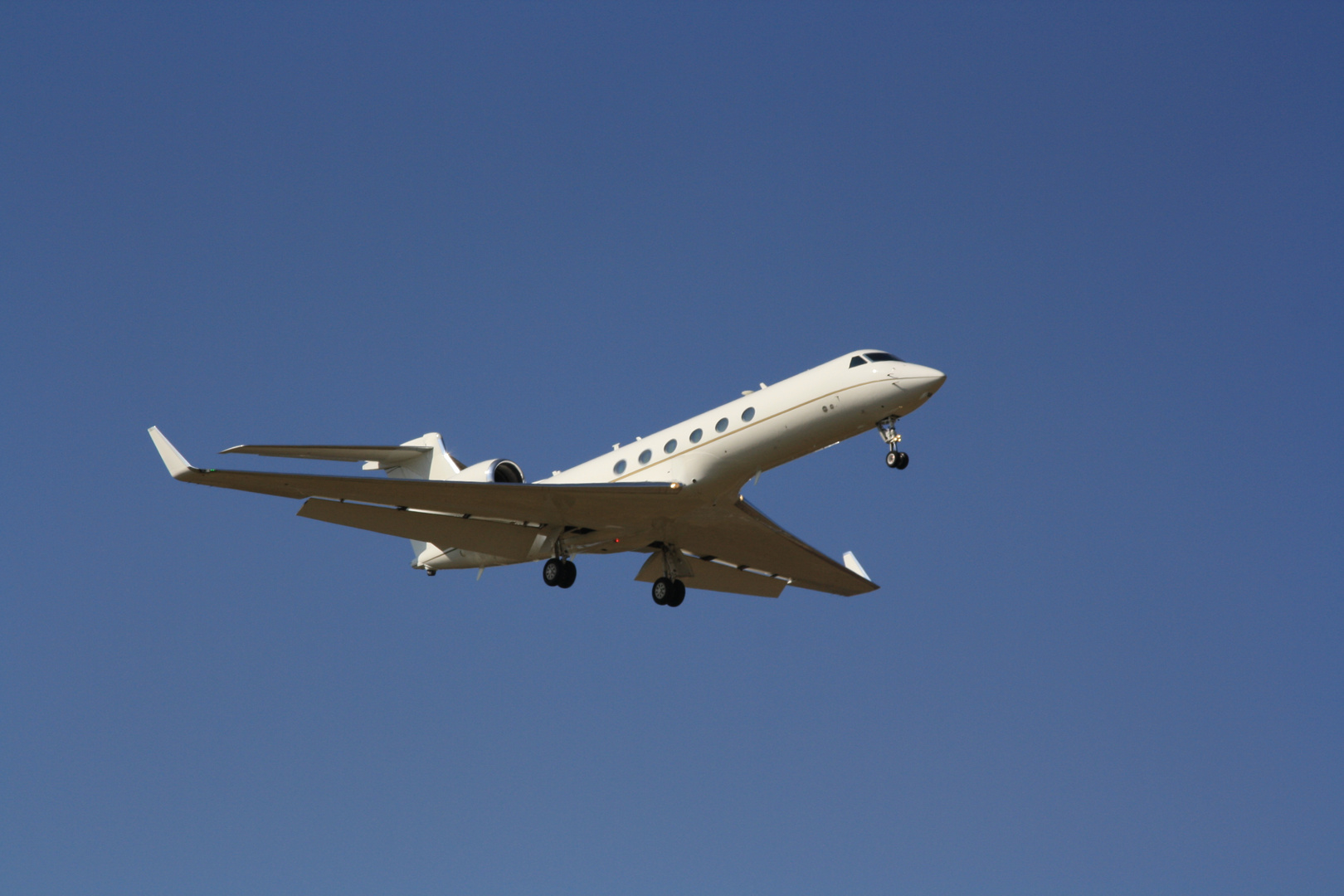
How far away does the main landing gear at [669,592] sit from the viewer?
73.9 feet

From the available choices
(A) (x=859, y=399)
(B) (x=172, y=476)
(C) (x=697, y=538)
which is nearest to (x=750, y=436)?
(A) (x=859, y=399)

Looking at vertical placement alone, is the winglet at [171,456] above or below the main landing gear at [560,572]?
above

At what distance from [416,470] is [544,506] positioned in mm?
4778

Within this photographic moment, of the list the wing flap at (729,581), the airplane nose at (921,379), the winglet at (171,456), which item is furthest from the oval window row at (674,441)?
the winglet at (171,456)

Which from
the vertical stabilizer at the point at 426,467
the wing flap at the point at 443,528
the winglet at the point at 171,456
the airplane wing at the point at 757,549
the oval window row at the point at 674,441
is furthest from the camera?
the vertical stabilizer at the point at 426,467

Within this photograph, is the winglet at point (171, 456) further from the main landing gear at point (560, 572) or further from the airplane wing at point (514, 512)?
the main landing gear at point (560, 572)

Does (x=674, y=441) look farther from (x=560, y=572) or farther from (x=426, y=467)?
(x=426, y=467)

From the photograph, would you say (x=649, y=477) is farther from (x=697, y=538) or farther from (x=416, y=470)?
(x=416, y=470)

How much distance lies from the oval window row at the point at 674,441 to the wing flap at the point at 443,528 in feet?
6.02

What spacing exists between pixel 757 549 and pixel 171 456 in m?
10.5

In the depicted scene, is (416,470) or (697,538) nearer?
(697,538)

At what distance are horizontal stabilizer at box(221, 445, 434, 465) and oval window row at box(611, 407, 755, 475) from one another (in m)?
4.93

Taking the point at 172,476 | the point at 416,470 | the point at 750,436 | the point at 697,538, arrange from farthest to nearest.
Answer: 1. the point at 416,470
2. the point at 697,538
3. the point at 750,436
4. the point at 172,476

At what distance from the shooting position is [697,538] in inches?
891
